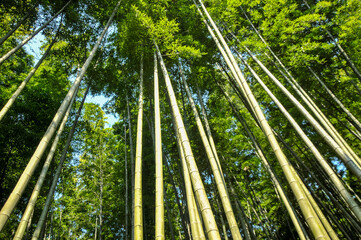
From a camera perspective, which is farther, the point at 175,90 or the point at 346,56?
the point at 175,90

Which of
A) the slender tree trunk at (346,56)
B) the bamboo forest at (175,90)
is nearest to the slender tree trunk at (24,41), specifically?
the bamboo forest at (175,90)

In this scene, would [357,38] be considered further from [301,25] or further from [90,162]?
[90,162]

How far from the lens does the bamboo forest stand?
3873 millimetres

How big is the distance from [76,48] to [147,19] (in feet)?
9.38

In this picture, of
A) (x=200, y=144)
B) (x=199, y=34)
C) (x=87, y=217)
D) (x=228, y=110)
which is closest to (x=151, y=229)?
A: (x=87, y=217)

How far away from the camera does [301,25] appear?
17.2 feet

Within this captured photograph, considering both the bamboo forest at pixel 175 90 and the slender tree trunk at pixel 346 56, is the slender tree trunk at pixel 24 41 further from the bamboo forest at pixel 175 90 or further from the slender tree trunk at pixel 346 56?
the slender tree trunk at pixel 346 56

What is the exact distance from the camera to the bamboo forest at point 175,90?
12.7 ft

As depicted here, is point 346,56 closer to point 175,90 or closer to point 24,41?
point 175,90

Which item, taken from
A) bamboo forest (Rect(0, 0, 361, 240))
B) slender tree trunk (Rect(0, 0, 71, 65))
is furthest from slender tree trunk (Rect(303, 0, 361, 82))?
slender tree trunk (Rect(0, 0, 71, 65))

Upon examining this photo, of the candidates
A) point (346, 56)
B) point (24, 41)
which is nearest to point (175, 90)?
point (24, 41)

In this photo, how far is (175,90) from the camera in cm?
575

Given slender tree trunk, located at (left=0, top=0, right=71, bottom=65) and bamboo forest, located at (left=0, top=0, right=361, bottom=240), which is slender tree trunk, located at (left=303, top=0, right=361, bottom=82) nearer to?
bamboo forest, located at (left=0, top=0, right=361, bottom=240)

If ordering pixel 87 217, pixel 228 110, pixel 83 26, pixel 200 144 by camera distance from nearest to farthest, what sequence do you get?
pixel 83 26, pixel 200 144, pixel 228 110, pixel 87 217
